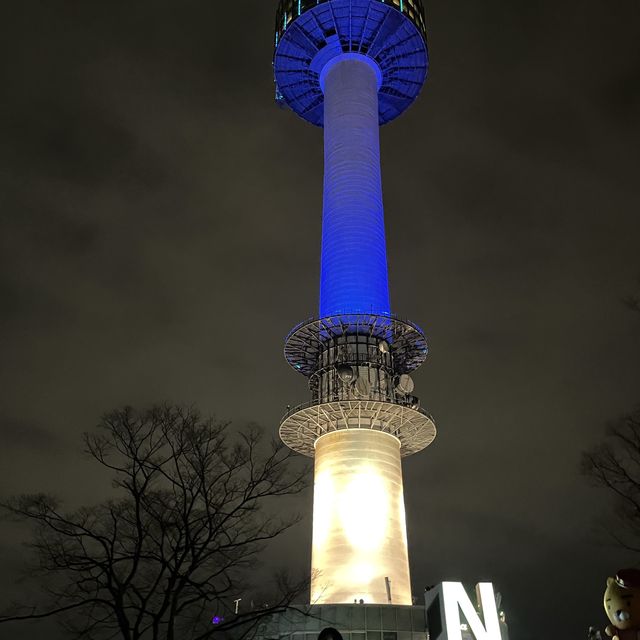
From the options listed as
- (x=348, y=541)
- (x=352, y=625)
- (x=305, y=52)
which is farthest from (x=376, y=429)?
(x=305, y=52)

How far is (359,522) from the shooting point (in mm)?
48688

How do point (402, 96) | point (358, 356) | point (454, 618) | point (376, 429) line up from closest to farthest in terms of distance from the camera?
1. point (454, 618)
2. point (376, 429)
3. point (358, 356)
4. point (402, 96)

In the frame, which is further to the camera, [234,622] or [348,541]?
[348,541]

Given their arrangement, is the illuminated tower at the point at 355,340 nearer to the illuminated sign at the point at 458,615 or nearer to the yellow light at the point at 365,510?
the yellow light at the point at 365,510

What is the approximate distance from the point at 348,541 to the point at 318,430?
10.3 meters

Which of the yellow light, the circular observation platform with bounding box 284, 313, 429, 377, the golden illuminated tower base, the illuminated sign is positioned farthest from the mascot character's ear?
the circular observation platform with bounding box 284, 313, 429, 377

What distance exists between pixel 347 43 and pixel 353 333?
125 feet

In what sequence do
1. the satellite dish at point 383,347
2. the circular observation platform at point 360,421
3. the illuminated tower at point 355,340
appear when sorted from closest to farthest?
the illuminated tower at point 355,340
the circular observation platform at point 360,421
the satellite dish at point 383,347

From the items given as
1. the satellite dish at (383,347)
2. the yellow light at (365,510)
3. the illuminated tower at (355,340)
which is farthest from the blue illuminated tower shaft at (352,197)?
the yellow light at (365,510)

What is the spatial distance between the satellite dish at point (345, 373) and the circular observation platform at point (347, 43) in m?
41.3

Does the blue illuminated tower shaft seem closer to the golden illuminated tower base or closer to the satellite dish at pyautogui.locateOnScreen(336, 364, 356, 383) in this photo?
the satellite dish at pyautogui.locateOnScreen(336, 364, 356, 383)

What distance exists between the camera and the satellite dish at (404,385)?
54.3 m

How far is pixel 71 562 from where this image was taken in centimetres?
2841

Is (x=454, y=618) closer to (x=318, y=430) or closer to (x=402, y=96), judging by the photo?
(x=318, y=430)
